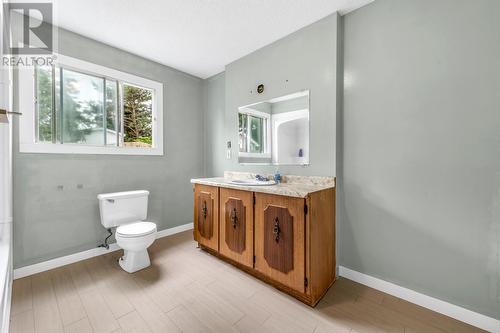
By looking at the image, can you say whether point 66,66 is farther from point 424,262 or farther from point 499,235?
point 499,235

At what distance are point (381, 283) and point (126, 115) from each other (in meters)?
3.42

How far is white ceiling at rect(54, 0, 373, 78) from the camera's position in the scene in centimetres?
187

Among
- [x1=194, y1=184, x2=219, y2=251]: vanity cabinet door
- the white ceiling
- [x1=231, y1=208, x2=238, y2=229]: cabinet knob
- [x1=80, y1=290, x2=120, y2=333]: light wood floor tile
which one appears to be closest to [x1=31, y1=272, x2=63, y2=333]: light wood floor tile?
[x1=80, y1=290, x2=120, y2=333]: light wood floor tile

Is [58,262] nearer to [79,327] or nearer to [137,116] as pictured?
[79,327]

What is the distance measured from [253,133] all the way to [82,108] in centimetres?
203

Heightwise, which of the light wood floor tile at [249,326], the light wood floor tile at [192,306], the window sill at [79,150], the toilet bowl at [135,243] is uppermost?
the window sill at [79,150]

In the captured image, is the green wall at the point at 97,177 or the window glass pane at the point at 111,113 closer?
the green wall at the point at 97,177

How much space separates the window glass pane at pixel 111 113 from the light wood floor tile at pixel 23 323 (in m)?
1.75

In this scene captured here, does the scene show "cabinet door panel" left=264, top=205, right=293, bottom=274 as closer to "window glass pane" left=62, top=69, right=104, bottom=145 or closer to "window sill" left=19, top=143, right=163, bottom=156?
"window sill" left=19, top=143, right=163, bottom=156

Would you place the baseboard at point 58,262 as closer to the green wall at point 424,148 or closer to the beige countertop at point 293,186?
the beige countertop at point 293,186

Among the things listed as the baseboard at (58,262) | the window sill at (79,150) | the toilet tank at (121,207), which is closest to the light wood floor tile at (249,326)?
the toilet tank at (121,207)

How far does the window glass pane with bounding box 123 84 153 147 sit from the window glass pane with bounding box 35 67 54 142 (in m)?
0.72

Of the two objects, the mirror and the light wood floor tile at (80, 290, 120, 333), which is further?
the mirror

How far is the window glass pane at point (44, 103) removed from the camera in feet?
7.14
